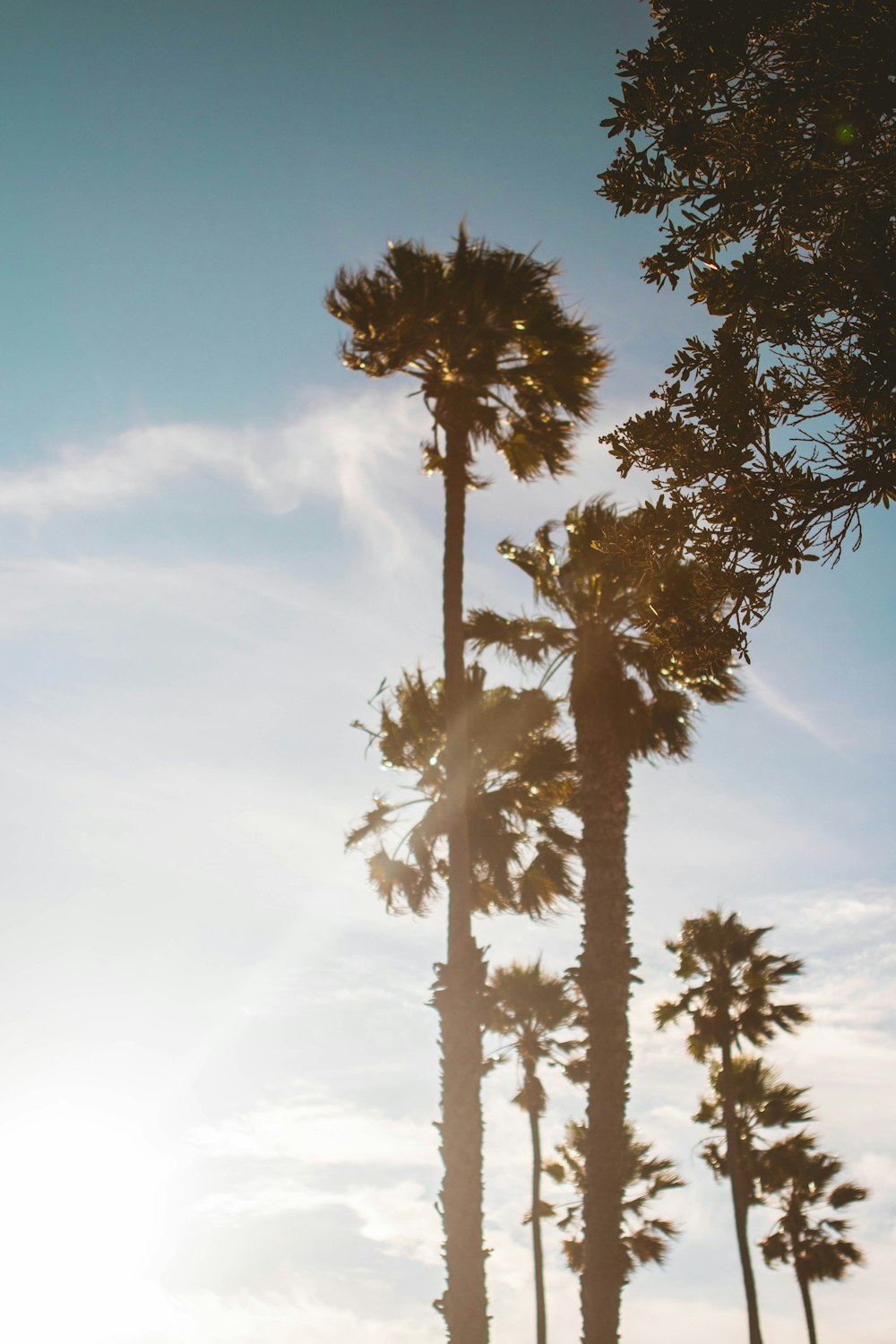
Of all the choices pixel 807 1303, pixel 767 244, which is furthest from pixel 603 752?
pixel 807 1303

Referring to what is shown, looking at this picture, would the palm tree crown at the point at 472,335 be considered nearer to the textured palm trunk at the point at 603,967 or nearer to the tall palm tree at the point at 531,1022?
the textured palm trunk at the point at 603,967

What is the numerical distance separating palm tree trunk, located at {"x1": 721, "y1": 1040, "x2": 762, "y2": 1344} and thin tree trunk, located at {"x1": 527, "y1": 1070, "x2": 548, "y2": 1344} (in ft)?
17.6

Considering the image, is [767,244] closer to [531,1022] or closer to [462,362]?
[462,362]

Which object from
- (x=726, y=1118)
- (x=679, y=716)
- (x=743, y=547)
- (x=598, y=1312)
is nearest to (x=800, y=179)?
(x=743, y=547)

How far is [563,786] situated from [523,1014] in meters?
11.2

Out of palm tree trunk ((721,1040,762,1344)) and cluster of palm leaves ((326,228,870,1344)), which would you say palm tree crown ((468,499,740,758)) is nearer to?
cluster of palm leaves ((326,228,870,1344))

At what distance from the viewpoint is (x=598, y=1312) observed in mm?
13500

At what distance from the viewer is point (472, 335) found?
1608 centimetres

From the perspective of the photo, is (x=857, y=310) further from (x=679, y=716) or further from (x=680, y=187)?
(x=679, y=716)

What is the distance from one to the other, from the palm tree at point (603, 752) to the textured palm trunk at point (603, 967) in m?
0.02

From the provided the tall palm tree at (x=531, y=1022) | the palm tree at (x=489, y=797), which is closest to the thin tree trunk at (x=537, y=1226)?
the tall palm tree at (x=531, y=1022)

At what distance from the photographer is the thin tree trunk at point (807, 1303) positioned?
26375 millimetres

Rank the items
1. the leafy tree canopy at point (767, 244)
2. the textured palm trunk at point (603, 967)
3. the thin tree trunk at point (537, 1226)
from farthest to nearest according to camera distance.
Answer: the thin tree trunk at point (537, 1226) → the textured palm trunk at point (603, 967) → the leafy tree canopy at point (767, 244)

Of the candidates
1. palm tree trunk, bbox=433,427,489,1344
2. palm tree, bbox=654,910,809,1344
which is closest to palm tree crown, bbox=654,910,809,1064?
palm tree, bbox=654,910,809,1344
